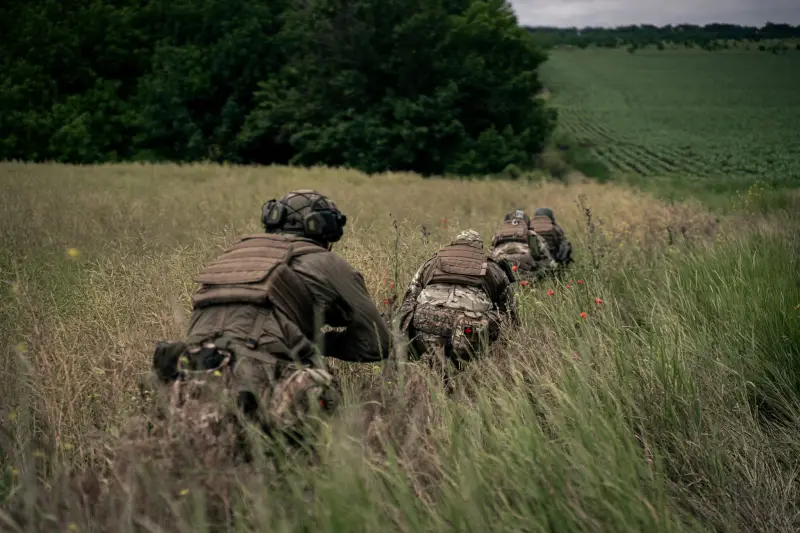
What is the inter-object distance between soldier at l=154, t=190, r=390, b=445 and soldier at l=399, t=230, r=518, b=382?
53.4 inches

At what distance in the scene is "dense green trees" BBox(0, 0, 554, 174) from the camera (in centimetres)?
3441

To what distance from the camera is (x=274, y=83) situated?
37906 millimetres

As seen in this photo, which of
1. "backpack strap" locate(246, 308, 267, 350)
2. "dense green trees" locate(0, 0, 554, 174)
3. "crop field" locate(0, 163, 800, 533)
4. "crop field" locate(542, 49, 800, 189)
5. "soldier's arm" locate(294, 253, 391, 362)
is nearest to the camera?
"crop field" locate(0, 163, 800, 533)

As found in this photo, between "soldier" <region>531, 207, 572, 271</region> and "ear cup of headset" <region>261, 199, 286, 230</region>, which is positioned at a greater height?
"ear cup of headset" <region>261, 199, 286, 230</region>

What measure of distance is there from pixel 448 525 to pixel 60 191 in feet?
43.5

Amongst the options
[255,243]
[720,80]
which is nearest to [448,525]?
[255,243]

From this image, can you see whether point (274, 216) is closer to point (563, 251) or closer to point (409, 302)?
point (409, 302)

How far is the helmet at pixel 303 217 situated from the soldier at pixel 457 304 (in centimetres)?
142

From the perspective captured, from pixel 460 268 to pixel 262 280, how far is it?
91.8 inches

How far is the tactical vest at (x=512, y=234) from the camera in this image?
26.4 ft

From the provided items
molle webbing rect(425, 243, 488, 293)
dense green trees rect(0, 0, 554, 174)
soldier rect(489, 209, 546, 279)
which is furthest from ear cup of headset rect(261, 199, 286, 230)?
dense green trees rect(0, 0, 554, 174)

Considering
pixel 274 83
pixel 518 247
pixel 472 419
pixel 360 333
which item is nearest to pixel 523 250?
pixel 518 247

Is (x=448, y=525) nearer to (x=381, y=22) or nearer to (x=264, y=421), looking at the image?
(x=264, y=421)

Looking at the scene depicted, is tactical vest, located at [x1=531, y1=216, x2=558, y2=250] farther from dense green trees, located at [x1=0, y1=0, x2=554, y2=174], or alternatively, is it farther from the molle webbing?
dense green trees, located at [x1=0, y1=0, x2=554, y2=174]
